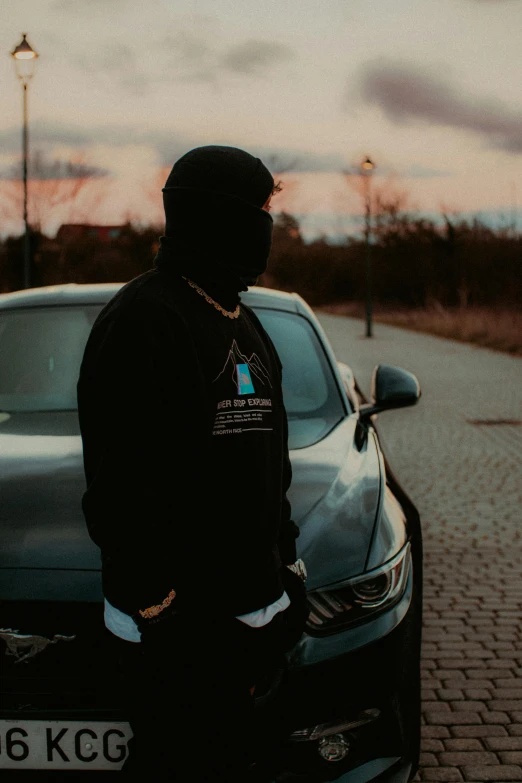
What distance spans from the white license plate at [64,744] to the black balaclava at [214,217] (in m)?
1.09

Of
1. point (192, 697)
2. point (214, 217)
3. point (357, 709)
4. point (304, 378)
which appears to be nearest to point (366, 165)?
point (304, 378)

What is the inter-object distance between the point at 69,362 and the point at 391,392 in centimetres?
136

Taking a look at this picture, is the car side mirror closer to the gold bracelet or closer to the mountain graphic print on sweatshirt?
the mountain graphic print on sweatshirt

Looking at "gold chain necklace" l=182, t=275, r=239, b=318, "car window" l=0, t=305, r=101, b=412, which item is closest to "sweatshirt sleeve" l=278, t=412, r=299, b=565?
"gold chain necklace" l=182, t=275, r=239, b=318

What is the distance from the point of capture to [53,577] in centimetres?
226

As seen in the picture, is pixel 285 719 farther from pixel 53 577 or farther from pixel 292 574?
pixel 53 577

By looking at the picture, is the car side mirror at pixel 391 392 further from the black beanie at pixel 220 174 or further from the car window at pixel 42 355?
the black beanie at pixel 220 174

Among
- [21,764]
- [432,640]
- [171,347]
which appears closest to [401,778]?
[21,764]

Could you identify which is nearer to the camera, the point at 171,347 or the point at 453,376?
the point at 171,347

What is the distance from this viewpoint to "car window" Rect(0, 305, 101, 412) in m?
3.67

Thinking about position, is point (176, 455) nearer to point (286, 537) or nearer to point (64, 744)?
point (286, 537)

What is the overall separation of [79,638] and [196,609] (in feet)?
2.13

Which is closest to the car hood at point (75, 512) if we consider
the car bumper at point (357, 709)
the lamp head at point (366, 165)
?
the car bumper at point (357, 709)

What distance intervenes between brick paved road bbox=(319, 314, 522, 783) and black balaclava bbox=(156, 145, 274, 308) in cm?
198
